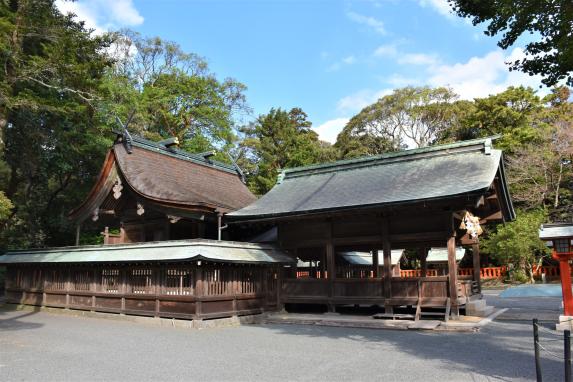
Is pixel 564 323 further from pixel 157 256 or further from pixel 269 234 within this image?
pixel 269 234

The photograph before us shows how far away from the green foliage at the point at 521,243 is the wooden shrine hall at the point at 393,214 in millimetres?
13766

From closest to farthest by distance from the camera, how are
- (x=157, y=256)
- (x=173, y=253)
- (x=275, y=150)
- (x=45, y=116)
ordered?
(x=173, y=253) < (x=157, y=256) < (x=45, y=116) < (x=275, y=150)

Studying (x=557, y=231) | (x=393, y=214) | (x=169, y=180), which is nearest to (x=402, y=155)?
(x=393, y=214)

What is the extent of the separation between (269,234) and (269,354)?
34.1ft

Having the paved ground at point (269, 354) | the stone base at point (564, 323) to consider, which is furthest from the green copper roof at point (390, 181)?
the paved ground at point (269, 354)

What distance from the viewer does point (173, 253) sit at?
12953mm

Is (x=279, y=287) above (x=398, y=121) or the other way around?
the other way around

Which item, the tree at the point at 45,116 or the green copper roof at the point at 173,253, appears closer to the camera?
the green copper roof at the point at 173,253

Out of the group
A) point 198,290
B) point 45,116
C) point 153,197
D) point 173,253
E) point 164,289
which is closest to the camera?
point 198,290

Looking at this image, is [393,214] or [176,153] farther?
[176,153]

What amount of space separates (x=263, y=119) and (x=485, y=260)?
72.0ft

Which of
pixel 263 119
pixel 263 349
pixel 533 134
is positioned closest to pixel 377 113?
pixel 263 119

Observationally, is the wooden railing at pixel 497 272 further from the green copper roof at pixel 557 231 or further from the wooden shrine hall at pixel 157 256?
the green copper roof at pixel 557 231

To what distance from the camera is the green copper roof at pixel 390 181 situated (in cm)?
1272
